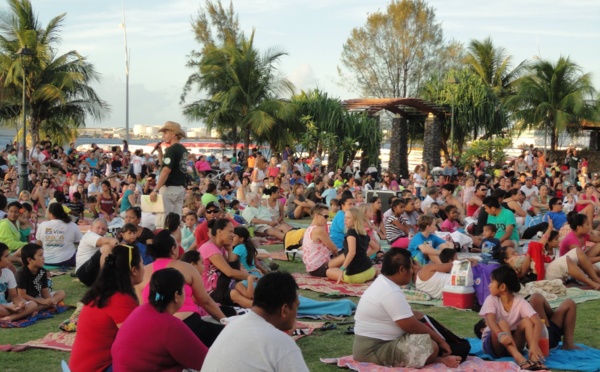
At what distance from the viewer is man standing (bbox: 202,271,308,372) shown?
3.83 metres

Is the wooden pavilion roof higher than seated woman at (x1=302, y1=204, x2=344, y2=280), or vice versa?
the wooden pavilion roof

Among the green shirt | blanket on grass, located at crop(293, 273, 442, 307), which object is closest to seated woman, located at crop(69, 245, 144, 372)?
blanket on grass, located at crop(293, 273, 442, 307)

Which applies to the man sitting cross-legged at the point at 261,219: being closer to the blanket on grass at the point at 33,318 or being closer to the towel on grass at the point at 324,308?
the towel on grass at the point at 324,308

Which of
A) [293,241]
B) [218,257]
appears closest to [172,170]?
[293,241]

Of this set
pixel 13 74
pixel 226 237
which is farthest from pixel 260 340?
pixel 13 74

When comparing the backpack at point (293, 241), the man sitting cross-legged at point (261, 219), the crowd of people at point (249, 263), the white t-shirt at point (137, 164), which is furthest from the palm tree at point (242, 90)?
the backpack at point (293, 241)

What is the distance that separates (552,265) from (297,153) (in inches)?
1009

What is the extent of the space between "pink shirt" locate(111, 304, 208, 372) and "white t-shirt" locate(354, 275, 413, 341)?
2105 mm

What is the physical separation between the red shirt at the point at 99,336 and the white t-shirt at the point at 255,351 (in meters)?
1.69

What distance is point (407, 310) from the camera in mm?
6566

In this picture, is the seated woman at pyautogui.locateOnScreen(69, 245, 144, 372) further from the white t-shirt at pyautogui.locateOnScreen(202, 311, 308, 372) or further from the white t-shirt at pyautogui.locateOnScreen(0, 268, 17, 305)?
the white t-shirt at pyautogui.locateOnScreen(0, 268, 17, 305)

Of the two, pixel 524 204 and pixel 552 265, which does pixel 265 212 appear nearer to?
pixel 524 204

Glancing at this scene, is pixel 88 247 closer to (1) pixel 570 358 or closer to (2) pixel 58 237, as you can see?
(2) pixel 58 237

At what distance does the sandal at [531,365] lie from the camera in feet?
22.6
